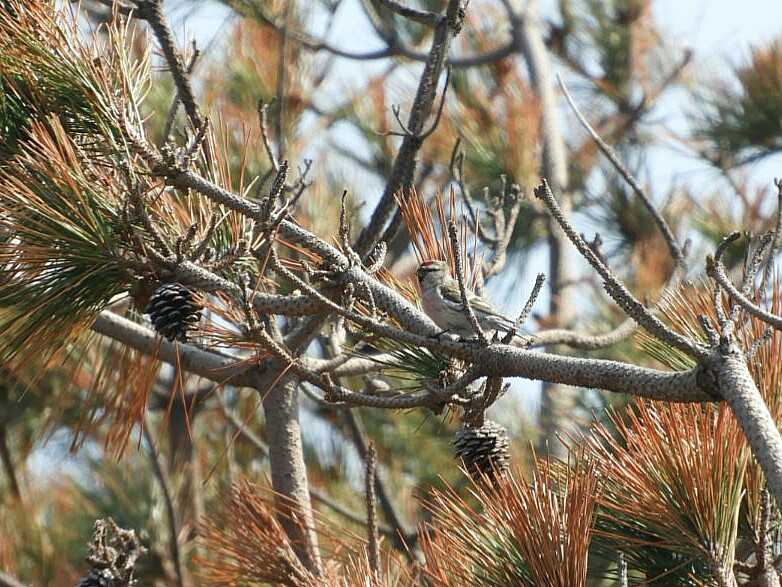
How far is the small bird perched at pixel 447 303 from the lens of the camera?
8.43 ft

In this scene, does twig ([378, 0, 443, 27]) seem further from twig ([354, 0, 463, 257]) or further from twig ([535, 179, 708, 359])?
twig ([535, 179, 708, 359])

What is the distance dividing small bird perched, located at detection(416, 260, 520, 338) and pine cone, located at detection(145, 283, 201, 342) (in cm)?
70

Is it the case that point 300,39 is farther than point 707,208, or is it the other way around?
point 707,208

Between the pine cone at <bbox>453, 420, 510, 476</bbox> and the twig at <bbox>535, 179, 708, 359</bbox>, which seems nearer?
the twig at <bbox>535, 179, 708, 359</bbox>

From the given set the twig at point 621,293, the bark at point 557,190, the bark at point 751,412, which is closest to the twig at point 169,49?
the twig at point 621,293

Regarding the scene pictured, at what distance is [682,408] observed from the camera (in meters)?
2.00

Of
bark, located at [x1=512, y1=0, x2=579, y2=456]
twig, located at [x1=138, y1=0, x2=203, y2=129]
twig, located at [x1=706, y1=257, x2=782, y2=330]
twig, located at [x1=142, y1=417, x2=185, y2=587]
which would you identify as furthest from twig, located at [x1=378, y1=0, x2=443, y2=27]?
bark, located at [x1=512, y1=0, x2=579, y2=456]

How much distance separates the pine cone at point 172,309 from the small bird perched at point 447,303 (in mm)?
704

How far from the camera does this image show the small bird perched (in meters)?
Answer: 2.57

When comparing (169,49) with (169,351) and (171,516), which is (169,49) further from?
(171,516)

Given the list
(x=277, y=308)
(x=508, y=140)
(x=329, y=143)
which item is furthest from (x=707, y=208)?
(x=277, y=308)

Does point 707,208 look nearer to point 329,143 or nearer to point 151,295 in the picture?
point 329,143

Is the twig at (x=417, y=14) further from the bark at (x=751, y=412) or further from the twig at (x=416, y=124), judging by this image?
the bark at (x=751, y=412)

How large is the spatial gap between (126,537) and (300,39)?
2671 millimetres
